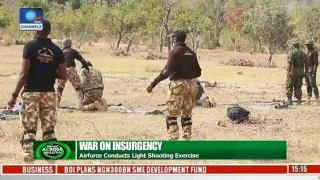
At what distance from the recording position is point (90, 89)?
10875 millimetres

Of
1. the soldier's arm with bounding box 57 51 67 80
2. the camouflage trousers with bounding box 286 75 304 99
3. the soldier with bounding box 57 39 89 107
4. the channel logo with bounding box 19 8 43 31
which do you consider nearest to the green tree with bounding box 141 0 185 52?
the camouflage trousers with bounding box 286 75 304 99

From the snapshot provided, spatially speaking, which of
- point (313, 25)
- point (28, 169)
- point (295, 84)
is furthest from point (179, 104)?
point (313, 25)

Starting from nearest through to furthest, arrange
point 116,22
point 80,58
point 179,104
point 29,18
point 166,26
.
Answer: point 29,18, point 179,104, point 80,58, point 166,26, point 116,22

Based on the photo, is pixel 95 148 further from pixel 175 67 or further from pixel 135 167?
pixel 175 67

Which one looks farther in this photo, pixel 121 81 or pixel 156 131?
pixel 121 81

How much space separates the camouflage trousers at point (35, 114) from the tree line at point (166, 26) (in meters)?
25.2

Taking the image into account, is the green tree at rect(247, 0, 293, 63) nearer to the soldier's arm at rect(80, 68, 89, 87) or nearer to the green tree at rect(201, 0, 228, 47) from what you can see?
the green tree at rect(201, 0, 228, 47)

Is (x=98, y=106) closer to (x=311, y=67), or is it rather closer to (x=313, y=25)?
(x=311, y=67)

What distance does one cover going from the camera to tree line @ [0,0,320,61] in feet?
112

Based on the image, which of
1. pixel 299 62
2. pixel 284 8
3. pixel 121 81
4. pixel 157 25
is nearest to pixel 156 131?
pixel 299 62

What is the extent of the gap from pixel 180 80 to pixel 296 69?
624cm

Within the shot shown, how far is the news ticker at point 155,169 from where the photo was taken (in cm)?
546

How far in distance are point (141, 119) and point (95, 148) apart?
4200 mm

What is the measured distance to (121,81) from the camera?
1761 centimetres
